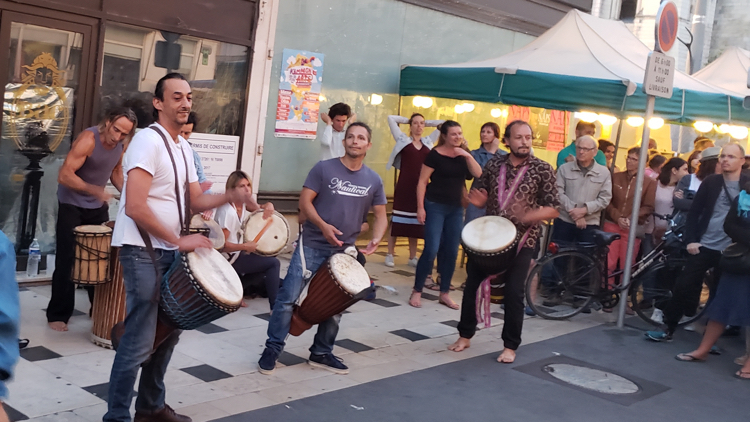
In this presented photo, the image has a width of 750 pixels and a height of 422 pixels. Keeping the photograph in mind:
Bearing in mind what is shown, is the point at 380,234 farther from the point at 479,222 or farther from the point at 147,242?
the point at 147,242

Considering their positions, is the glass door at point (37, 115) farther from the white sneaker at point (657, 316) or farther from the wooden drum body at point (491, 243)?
the white sneaker at point (657, 316)

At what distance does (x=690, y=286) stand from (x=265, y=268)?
382 cm

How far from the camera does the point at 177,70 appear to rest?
8.98 m

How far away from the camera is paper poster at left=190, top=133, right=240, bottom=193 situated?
920cm

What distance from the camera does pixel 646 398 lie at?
5934mm

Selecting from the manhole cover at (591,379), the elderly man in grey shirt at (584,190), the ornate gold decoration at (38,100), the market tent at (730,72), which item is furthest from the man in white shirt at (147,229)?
the market tent at (730,72)

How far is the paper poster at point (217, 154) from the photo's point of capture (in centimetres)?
920

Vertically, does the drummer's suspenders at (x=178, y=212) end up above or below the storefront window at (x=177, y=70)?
below

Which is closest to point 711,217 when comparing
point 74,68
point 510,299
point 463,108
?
point 510,299

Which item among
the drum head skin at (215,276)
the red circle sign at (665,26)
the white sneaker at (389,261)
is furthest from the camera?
the white sneaker at (389,261)

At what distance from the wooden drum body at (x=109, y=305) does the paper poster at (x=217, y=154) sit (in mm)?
3433

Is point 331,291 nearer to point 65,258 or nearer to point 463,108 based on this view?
point 65,258

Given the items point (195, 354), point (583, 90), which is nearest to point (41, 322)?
point (195, 354)

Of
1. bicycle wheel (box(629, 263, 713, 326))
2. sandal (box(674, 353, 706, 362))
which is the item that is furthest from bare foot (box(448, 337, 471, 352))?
bicycle wheel (box(629, 263, 713, 326))
